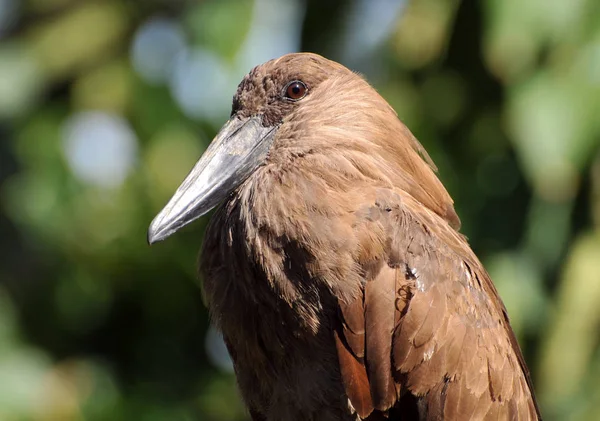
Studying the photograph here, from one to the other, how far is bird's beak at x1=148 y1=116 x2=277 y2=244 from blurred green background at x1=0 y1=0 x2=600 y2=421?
146cm

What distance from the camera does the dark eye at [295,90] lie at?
5.13 metres

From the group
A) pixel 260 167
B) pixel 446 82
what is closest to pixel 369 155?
pixel 260 167

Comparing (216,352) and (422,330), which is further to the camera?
(216,352)

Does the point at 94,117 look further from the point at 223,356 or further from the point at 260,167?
the point at 260,167

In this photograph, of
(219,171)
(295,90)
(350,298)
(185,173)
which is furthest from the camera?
(185,173)

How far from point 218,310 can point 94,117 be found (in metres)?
3.77

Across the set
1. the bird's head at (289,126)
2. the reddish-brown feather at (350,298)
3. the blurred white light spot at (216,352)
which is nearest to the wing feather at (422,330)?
the reddish-brown feather at (350,298)

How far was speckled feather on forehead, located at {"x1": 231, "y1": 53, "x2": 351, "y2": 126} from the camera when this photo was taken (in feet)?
16.8

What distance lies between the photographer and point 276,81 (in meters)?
5.10

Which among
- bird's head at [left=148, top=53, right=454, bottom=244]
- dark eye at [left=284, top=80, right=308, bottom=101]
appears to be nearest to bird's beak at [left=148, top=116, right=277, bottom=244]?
bird's head at [left=148, top=53, right=454, bottom=244]

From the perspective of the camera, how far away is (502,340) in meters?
4.87

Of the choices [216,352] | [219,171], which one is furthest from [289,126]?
[216,352]

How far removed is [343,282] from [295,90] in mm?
1124

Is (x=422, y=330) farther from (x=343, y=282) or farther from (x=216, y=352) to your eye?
(x=216, y=352)
